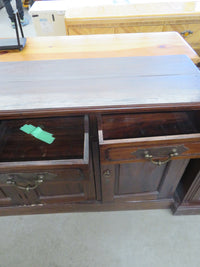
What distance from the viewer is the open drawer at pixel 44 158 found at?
569 mm

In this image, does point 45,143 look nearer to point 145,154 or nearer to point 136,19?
point 145,154

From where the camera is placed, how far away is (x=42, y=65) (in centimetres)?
68

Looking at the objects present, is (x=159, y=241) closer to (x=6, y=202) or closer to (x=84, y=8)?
(x=6, y=202)

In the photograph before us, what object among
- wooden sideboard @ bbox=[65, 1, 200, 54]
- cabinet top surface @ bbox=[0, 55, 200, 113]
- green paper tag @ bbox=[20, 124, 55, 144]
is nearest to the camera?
cabinet top surface @ bbox=[0, 55, 200, 113]

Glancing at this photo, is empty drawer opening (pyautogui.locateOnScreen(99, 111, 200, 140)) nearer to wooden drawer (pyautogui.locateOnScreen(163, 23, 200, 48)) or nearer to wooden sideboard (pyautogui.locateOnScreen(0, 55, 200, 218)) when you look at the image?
wooden sideboard (pyautogui.locateOnScreen(0, 55, 200, 218))

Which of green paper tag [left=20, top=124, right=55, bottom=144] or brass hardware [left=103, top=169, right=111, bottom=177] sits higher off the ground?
green paper tag [left=20, top=124, right=55, bottom=144]

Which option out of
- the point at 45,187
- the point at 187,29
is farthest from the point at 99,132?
the point at 187,29

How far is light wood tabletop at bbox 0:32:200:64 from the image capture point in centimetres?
74

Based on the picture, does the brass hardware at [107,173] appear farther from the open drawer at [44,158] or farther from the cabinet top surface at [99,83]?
the cabinet top surface at [99,83]

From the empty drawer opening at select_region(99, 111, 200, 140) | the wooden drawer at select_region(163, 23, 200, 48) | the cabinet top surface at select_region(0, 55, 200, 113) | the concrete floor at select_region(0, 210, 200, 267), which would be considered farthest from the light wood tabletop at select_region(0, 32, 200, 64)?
the concrete floor at select_region(0, 210, 200, 267)

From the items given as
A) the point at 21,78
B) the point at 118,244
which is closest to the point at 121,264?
the point at 118,244

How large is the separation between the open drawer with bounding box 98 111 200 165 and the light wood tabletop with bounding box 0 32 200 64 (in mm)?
255

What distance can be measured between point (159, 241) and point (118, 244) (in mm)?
203

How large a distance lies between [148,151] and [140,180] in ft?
0.83
